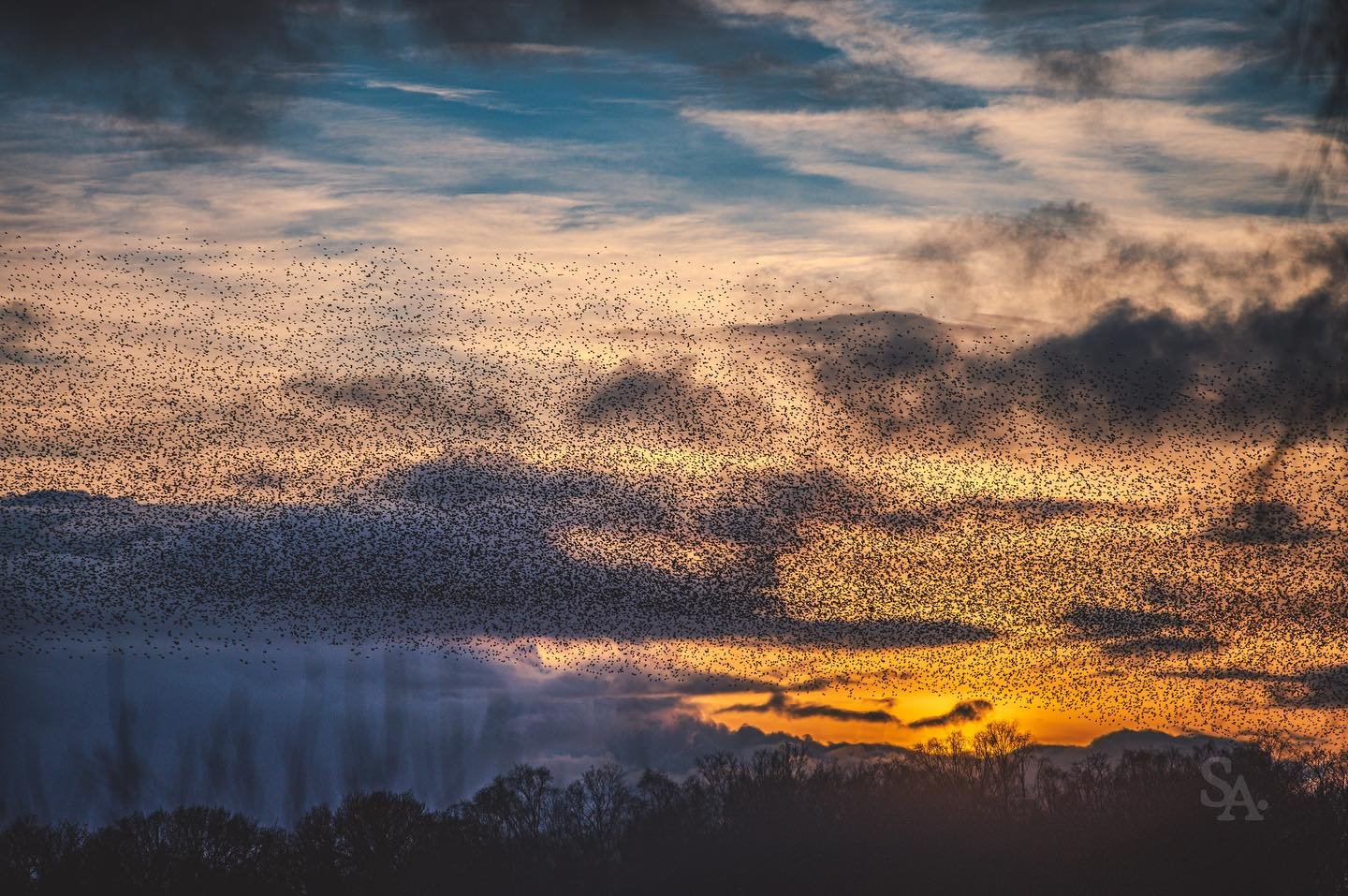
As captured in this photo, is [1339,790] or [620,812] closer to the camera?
[1339,790]

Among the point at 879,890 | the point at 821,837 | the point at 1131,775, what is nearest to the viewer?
the point at 879,890

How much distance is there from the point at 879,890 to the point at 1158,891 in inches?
721

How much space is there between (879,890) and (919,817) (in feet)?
37.6

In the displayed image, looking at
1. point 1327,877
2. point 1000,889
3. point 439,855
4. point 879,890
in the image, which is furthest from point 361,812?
point 1327,877

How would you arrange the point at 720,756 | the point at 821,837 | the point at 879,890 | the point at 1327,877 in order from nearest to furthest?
the point at 1327,877 → the point at 879,890 → the point at 821,837 → the point at 720,756

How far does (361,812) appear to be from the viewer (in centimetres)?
11262

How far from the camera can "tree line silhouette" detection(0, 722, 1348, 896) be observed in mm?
98625

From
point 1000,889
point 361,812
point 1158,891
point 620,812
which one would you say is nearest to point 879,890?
point 1000,889

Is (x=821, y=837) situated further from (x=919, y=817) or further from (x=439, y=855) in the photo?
(x=439, y=855)

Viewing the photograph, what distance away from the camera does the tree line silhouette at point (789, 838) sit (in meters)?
98.6

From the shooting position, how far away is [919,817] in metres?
112

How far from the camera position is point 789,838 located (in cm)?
11019

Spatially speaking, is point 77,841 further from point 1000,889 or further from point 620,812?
point 1000,889

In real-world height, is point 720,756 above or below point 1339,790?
below
